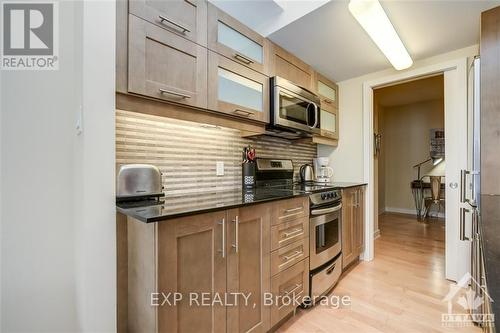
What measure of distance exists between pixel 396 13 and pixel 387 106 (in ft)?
14.7

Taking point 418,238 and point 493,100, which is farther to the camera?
point 418,238

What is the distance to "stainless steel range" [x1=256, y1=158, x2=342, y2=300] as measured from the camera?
1.85m

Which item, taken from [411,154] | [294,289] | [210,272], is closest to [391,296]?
[294,289]

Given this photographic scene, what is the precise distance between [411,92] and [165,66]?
464 cm

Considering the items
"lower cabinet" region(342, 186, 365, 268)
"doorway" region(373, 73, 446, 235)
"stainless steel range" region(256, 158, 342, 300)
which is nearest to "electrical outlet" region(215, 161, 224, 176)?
"stainless steel range" region(256, 158, 342, 300)

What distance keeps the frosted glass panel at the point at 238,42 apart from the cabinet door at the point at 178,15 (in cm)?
15

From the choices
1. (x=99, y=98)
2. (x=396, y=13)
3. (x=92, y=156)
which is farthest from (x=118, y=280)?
(x=396, y=13)

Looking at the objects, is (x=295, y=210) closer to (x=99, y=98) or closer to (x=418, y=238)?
(x=99, y=98)

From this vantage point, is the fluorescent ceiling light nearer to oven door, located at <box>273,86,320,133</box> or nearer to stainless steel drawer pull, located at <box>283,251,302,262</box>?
oven door, located at <box>273,86,320,133</box>

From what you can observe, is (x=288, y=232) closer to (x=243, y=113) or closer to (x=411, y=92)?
(x=243, y=113)

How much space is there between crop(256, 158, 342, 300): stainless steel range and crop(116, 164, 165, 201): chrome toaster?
101 centimetres

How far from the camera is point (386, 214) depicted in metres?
5.38

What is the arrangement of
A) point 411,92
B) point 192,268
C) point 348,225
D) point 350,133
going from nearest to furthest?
point 192,268 → point 348,225 → point 350,133 → point 411,92

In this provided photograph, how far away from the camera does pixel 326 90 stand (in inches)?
113
